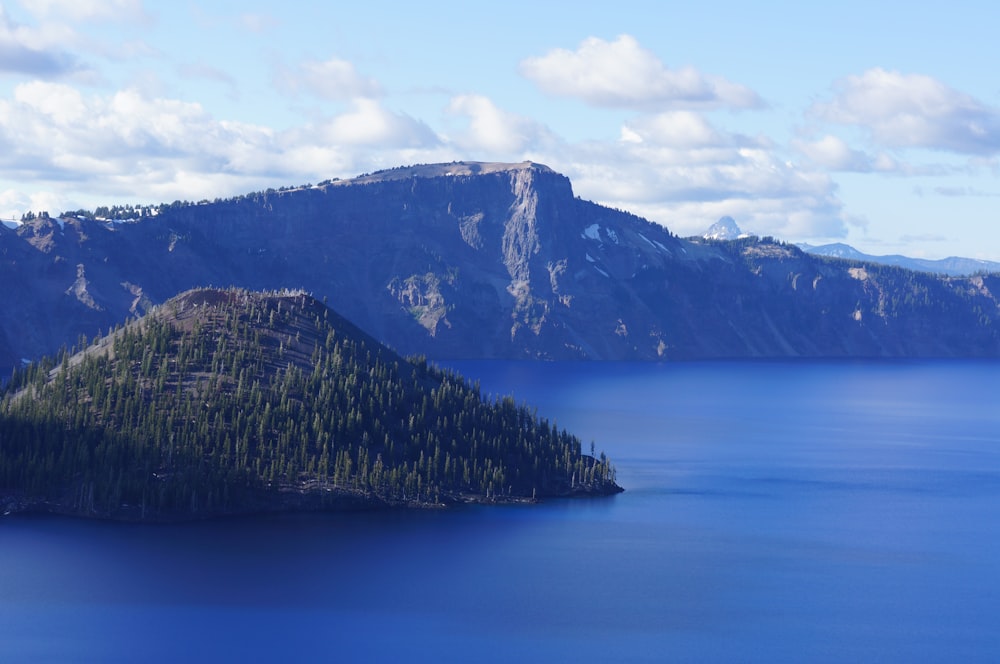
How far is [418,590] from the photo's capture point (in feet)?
537

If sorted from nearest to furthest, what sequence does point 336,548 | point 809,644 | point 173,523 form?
point 809,644
point 336,548
point 173,523

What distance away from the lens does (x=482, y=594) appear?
162500mm

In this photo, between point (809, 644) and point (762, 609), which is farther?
point (762, 609)

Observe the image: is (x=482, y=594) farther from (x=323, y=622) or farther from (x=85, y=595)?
(x=85, y=595)

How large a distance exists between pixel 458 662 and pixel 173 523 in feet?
241

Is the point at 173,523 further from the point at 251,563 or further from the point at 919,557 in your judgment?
the point at 919,557

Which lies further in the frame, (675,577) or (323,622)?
(675,577)

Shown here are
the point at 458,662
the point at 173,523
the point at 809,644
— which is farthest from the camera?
the point at 173,523

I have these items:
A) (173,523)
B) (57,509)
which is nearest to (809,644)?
(173,523)

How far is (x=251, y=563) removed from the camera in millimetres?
172875

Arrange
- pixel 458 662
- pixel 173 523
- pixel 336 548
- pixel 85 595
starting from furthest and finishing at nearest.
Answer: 1. pixel 173 523
2. pixel 336 548
3. pixel 85 595
4. pixel 458 662

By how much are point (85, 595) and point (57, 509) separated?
44.8 meters

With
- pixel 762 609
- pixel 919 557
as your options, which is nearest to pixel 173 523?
pixel 762 609

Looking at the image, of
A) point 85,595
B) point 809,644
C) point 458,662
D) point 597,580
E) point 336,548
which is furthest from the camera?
point 336,548
